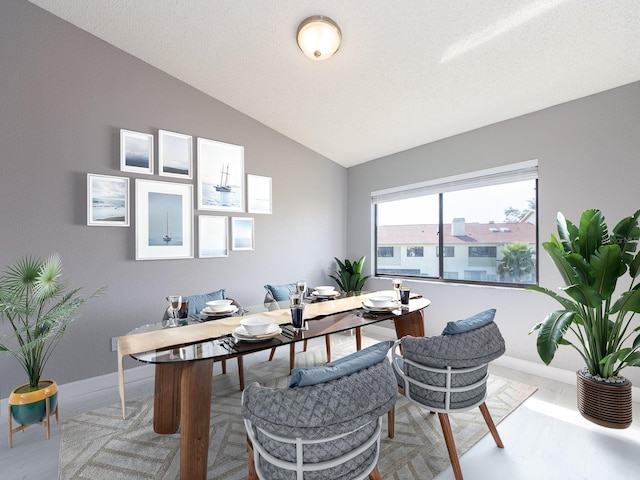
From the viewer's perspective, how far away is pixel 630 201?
2.32m

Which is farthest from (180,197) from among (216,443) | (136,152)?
(216,443)

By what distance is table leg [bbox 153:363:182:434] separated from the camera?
1.87m

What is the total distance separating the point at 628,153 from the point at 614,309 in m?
1.26

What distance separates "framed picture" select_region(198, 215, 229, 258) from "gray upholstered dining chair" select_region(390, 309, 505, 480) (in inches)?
87.7

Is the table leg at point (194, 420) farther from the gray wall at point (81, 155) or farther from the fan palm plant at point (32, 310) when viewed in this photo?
the gray wall at point (81, 155)

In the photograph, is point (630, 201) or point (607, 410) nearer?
point (607, 410)

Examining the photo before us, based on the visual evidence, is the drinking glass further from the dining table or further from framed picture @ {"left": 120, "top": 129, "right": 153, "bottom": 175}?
framed picture @ {"left": 120, "top": 129, "right": 153, "bottom": 175}

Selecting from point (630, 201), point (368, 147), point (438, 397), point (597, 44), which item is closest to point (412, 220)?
point (368, 147)

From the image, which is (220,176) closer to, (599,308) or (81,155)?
(81,155)

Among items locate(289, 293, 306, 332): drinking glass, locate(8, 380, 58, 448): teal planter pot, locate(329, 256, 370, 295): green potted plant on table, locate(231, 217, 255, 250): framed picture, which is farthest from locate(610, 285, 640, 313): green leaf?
locate(8, 380, 58, 448): teal planter pot

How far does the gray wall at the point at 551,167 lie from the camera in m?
2.35

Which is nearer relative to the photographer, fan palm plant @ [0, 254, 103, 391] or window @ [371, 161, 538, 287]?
fan palm plant @ [0, 254, 103, 391]

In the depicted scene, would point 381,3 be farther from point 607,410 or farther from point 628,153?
point 607,410

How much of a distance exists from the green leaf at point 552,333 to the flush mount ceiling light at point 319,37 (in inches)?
94.8
